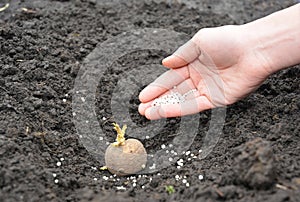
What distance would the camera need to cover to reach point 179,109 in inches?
135

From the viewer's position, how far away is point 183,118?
353cm

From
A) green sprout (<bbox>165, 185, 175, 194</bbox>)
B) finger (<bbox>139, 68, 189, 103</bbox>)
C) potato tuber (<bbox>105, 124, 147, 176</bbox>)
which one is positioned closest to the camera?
green sprout (<bbox>165, 185, 175, 194</bbox>)

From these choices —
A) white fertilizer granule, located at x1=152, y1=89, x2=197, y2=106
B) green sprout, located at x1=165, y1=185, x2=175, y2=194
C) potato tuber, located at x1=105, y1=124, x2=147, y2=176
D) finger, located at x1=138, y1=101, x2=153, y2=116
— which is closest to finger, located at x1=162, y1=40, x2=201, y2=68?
white fertilizer granule, located at x1=152, y1=89, x2=197, y2=106

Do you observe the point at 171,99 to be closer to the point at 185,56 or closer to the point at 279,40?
the point at 185,56

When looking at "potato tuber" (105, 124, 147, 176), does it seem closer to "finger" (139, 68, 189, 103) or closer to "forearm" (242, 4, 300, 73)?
"finger" (139, 68, 189, 103)

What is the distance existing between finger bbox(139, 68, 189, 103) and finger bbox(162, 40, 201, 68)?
0.07m

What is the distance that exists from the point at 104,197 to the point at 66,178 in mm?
437

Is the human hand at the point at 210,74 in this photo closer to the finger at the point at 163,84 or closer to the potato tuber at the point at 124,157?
the finger at the point at 163,84

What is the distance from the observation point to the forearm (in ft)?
10.3

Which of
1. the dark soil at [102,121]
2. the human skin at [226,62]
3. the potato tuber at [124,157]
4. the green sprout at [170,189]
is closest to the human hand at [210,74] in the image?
the human skin at [226,62]

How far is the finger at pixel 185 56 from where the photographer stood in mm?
3436

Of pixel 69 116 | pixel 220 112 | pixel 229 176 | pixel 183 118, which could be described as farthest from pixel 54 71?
pixel 229 176

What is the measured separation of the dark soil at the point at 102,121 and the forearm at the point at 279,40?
1.08 feet

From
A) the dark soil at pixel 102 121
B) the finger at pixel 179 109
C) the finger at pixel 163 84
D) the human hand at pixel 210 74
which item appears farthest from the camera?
the finger at pixel 163 84
